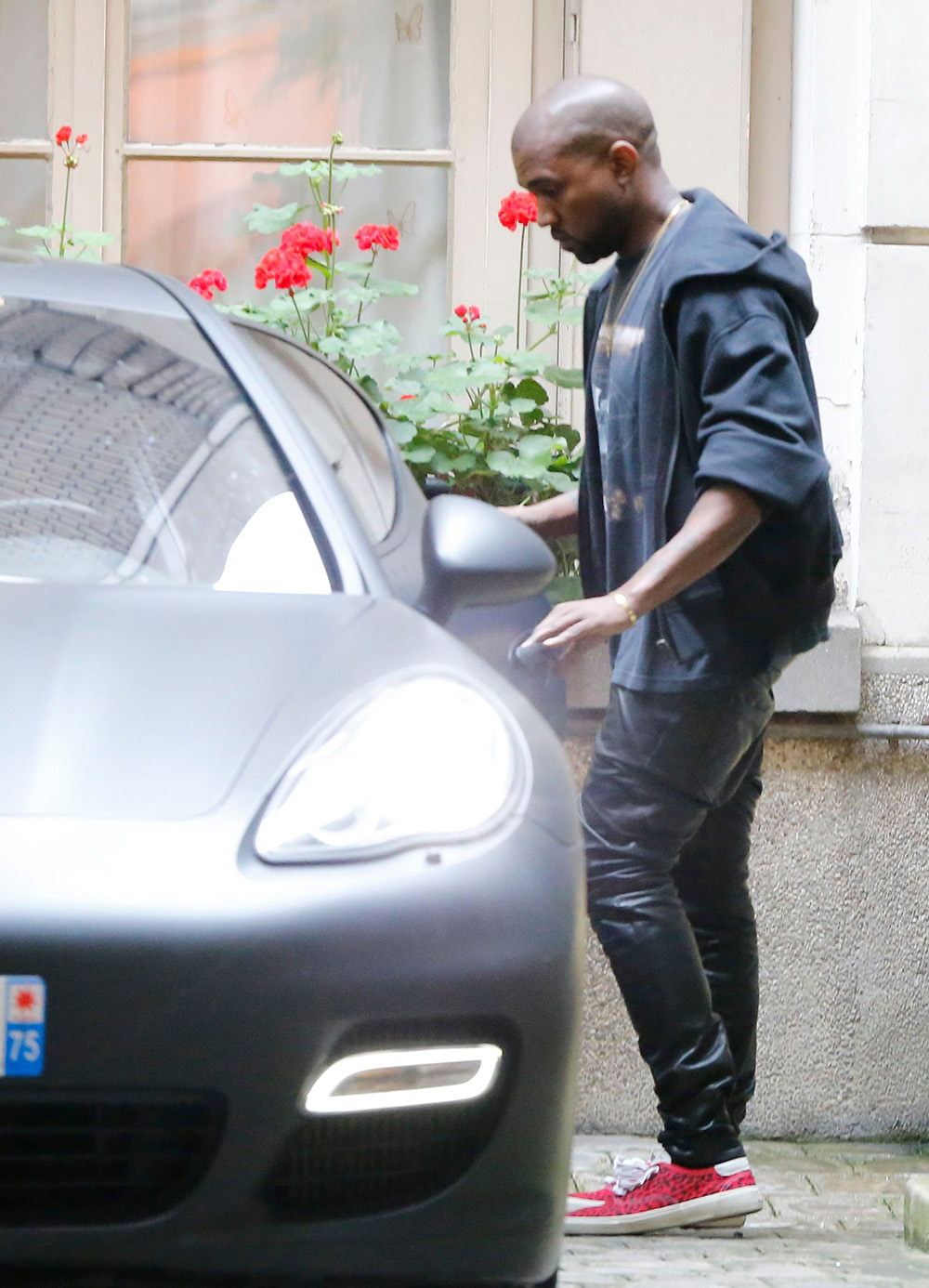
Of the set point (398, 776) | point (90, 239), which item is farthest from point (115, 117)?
point (398, 776)

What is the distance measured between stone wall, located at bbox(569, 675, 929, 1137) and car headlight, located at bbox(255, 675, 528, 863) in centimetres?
222

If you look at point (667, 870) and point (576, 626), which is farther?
→ point (667, 870)

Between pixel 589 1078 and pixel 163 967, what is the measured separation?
251 centimetres

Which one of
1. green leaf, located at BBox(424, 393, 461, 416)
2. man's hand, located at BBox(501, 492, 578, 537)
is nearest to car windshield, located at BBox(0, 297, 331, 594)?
man's hand, located at BBox(501, 492, 578, 537)

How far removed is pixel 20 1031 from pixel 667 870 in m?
1.54

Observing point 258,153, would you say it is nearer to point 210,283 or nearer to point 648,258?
point 210,283

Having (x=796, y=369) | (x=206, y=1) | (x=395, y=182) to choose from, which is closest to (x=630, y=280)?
(x=796, y=369)

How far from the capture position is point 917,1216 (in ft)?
9.66

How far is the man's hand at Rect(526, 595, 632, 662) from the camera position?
2.45 metres

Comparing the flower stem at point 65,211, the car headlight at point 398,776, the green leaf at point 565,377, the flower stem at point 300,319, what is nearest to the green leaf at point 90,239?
the flower stem at point 65,211

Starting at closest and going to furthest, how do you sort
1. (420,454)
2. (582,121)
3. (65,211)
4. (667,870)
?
(582,121)
(667,870)
(420,454)
(65,211)

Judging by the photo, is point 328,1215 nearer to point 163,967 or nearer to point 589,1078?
point 163,967

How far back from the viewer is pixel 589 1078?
387 centimetres

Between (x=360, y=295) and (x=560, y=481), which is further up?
(x=360, y=295)
